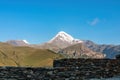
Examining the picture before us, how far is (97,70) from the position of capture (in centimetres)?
2305

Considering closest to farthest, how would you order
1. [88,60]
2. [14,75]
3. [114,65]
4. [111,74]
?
[14,75], [111,74], [114,65], [88,60]

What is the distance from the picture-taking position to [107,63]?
87.4 feet

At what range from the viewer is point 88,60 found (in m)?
27.5

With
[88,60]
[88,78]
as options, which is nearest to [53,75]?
[88,78]

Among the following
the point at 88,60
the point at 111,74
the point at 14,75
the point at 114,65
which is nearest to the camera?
the point at 14,75

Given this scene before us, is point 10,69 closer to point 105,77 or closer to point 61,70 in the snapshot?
point 61,70

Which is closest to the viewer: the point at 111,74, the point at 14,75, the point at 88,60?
the point at 14,75

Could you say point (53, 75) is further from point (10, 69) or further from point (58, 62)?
point (58, 62)

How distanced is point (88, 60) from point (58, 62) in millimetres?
2613

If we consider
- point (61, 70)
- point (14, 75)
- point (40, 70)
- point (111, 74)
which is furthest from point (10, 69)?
point (111, 74)

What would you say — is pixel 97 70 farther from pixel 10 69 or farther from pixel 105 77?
pixel 10 69

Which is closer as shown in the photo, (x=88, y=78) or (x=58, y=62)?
(x=88, y=78)

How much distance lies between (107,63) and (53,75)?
636 cm

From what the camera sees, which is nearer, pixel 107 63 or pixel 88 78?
pixel 88 78
